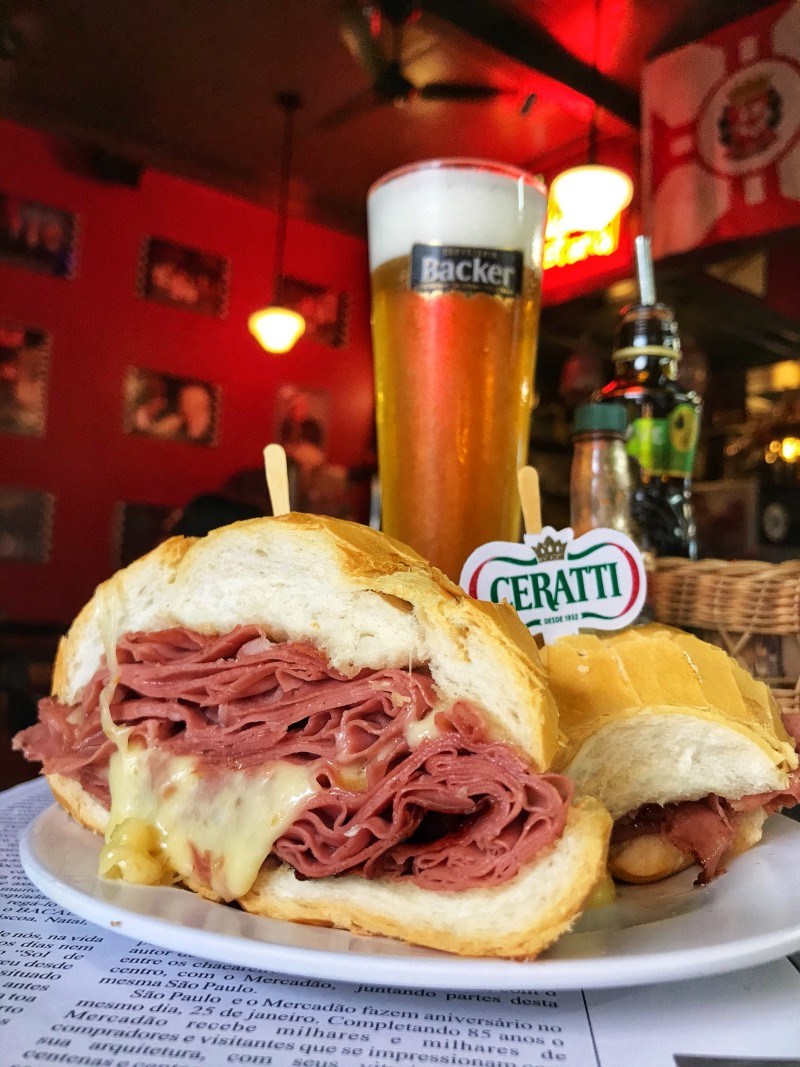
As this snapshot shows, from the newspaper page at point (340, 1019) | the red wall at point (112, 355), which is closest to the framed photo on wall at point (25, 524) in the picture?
the red wall at point (112, 355)

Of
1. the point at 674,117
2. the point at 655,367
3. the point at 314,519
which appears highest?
the point at 674,117

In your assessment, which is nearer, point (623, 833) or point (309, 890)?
point (309, 890)

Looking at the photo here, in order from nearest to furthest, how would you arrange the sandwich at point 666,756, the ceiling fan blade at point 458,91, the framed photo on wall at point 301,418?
the sandwich at point 666,756 < the ceiling fan blade at point 458,91 < the framed photo on wall at point 301,418

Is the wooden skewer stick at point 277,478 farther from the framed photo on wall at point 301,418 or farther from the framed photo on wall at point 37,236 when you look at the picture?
the framed photo on wall at point 301,418

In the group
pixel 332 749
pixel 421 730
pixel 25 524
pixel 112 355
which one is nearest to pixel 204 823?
pixel 332 749

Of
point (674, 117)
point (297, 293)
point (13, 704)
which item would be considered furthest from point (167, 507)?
point (674, 117)

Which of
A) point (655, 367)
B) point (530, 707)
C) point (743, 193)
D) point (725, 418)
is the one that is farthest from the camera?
point (725, 418)

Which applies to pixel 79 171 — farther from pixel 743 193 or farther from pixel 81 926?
pixel 81 926
